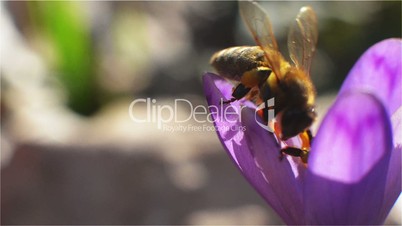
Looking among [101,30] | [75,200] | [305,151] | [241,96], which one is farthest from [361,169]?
[101,30]

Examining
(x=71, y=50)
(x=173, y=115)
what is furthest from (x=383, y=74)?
(x=71, y=50)

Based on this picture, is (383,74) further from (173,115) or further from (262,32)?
(173,115)

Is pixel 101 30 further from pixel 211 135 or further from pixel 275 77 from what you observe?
pixel 275 77

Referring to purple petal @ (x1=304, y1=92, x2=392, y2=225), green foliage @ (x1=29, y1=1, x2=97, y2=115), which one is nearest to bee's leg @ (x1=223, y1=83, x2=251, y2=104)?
purple petal @ (x1=304, y1=92, x2=392, y2=225)

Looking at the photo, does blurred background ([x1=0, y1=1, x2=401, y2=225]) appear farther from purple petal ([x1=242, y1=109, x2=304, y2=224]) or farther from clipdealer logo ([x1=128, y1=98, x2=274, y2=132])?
purple petal ([x1=242, y1=109, x2=304, y2=224])

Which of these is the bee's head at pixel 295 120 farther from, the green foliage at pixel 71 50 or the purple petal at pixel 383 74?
the green foliage at pixel 71 50

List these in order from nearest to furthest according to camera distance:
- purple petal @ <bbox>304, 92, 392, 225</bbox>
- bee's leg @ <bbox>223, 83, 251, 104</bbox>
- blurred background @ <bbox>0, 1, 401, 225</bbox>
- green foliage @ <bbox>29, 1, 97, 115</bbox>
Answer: purple petal @ <bbox>304, 92, 392, 225</bbox>, bee's leg @ <bbox>223, 83, 251, 104</bbox>, blurred background @ <bbox>0, 1, 401, 225</bbox>, green foliage @ <bbox>29, 1, 97, 115</bbox>

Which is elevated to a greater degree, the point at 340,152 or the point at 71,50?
the point at 71,50
